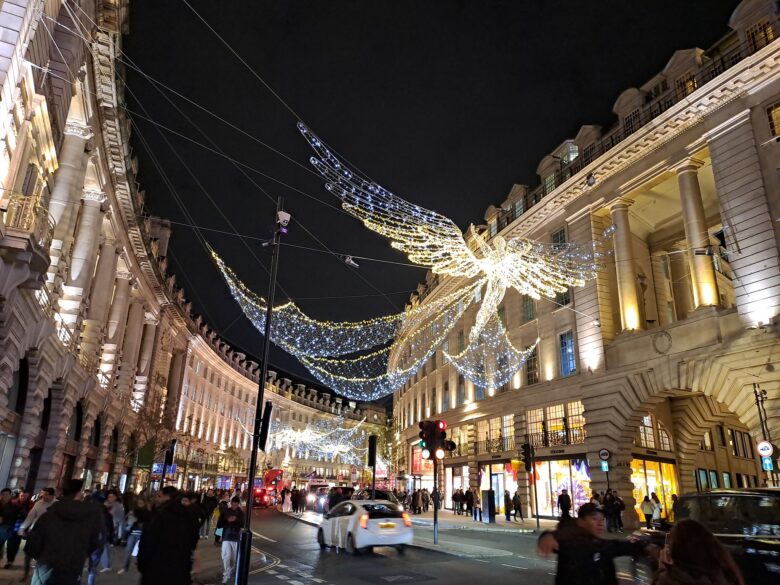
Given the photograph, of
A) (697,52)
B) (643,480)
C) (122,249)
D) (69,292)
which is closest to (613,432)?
(643,480)

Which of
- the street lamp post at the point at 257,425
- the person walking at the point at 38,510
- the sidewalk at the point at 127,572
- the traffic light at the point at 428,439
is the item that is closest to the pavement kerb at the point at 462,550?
the traffic light at the point at 428,439

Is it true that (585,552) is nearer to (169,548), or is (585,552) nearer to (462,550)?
(169,548)

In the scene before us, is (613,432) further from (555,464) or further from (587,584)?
(587,584)

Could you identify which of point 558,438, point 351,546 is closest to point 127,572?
point 351,546

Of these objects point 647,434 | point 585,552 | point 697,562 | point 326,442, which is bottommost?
point 585,552

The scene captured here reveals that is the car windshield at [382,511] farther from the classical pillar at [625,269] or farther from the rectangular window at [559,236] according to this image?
the rectangular window at [559,236]

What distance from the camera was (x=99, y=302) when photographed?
28.9 metres

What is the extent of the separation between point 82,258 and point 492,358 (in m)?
23.2

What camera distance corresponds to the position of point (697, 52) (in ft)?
77.9

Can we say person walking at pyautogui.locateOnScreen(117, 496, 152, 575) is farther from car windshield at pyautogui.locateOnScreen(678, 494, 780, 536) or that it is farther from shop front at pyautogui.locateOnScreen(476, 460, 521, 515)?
shop front at pyautogui.locateOnScreen(476, 460, 521, 515)

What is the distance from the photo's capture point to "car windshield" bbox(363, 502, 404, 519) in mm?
14372

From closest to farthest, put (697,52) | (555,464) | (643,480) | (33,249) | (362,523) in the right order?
(33,249), (362,523), (697,52), (643,480), (555,464)

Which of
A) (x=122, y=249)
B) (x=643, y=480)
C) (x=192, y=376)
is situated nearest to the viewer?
(x=643, y=480)

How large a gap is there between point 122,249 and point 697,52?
31.2m
